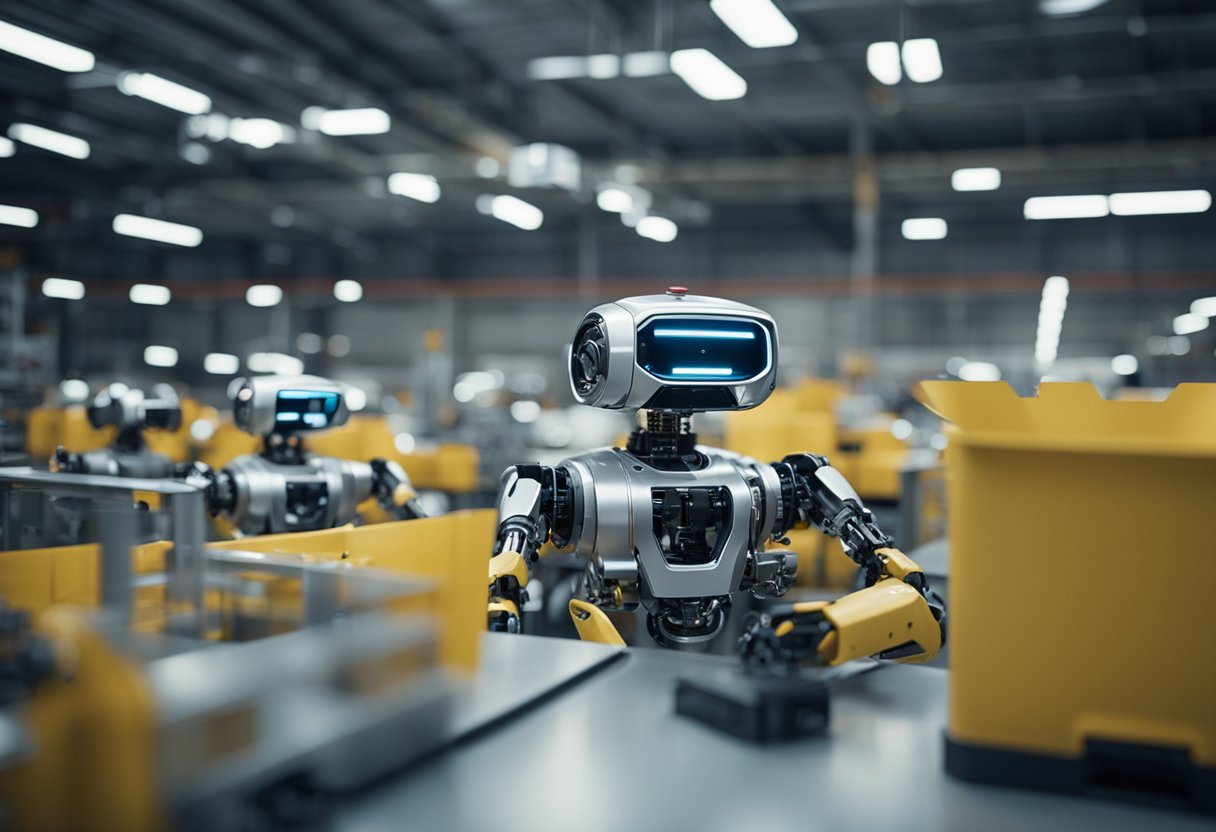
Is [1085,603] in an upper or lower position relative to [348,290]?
lower

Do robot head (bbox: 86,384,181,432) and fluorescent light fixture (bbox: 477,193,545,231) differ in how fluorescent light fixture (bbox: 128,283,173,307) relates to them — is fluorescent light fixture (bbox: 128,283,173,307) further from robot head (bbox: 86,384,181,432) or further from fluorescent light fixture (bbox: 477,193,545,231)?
robot head (bbox: 86,384,181,432)

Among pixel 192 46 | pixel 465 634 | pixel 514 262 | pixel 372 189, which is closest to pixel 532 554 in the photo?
pixel 465 634

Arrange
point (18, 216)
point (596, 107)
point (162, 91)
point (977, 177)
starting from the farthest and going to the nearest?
point (18, 216) → point (596, 107) → point (977, 177) → point (162, 91)

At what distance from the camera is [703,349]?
2693mm

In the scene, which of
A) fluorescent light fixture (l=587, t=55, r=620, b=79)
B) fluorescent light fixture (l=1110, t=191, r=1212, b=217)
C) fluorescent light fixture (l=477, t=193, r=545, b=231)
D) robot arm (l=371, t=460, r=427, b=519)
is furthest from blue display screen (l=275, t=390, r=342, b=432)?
fluorescent light fixture (l=1110, t=191, r=1212, b=217)

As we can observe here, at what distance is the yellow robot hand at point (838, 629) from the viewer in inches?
63.7

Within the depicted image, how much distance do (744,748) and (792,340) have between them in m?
18.2

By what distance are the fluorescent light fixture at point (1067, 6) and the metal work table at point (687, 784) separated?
848cm

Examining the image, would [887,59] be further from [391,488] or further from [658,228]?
[658,228]

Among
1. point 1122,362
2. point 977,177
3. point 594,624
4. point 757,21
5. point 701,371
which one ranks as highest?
point 977,177

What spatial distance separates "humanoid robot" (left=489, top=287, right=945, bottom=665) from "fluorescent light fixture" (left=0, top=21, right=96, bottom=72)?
5576 millimetres

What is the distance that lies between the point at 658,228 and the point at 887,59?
955cm

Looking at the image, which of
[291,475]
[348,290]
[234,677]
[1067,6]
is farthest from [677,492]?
[348,290]

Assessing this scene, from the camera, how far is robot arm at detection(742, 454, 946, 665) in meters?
1.66
